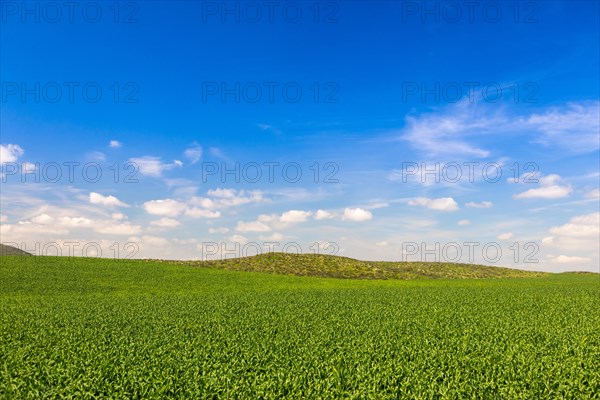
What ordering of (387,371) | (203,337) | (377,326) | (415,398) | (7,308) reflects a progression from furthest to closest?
1. (7,308)
2. (377,326)
3. (203,337)
4. (387,371)
5. (415,398)

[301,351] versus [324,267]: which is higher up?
[301,351]

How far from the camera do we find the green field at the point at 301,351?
11.4 meters

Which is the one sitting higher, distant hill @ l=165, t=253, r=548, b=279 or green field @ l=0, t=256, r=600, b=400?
green field @ l=0, t=256, r=600, b=400

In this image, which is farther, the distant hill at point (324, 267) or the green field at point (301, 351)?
the distant hill at point (324, 267)

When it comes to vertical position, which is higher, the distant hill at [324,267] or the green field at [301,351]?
the green field at [301,351]

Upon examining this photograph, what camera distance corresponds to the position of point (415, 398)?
10.5m

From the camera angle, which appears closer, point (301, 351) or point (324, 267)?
point (301, 351)

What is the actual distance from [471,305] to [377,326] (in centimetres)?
1395

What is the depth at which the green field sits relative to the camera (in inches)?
448

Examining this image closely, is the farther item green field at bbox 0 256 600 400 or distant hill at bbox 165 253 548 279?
distant hill at bbox 165 253 548 279

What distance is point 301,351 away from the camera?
15094 mm

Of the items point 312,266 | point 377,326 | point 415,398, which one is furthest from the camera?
point 312,266

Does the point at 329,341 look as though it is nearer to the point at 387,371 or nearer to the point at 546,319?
the point at 387,371

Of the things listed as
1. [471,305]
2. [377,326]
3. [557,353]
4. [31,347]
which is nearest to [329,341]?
[377,326]
